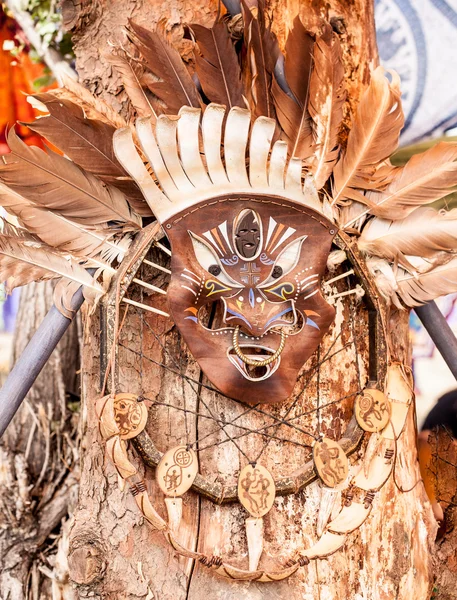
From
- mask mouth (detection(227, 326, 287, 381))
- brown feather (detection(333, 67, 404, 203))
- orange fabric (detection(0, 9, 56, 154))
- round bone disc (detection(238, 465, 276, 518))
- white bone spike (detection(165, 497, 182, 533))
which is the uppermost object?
orange fabric (detection(0, 9, 56, 154))

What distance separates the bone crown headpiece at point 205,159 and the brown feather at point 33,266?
17 centimetres

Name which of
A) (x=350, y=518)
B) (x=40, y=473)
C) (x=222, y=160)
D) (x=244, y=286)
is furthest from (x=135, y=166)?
(x=40, y=473)

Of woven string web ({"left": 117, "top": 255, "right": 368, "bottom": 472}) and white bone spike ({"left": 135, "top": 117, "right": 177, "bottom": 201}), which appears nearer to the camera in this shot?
white bone spike ({"left": 135, "top": 117, "right": 177, "bottom": 201})

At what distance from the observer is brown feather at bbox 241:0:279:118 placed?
1081 mm

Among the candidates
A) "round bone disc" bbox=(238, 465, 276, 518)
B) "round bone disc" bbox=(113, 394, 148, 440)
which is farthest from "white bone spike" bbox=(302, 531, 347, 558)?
"round bone disc" bbox=(113, 394, 148, 440)

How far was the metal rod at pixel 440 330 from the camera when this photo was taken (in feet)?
4.01

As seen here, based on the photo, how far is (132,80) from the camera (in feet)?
3.74

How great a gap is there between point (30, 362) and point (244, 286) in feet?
1.30

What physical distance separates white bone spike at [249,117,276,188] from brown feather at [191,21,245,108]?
0.11 meters

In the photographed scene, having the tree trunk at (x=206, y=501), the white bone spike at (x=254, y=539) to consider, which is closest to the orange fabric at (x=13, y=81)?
the tree trunk at (x=206, y=501)

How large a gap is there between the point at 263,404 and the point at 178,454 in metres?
0.18

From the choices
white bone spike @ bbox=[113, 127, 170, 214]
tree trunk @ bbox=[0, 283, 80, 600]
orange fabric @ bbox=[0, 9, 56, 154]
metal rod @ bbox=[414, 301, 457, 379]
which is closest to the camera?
white bone spike @ bbox=[113, 127, 170, 214]

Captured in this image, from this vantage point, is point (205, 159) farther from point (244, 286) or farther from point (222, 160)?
point (244, 286)

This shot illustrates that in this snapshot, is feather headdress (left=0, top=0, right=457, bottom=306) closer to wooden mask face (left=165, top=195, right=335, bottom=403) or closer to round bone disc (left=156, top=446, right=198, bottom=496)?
wooden mask face (left=165, top=195, right=335, bottom=403)
